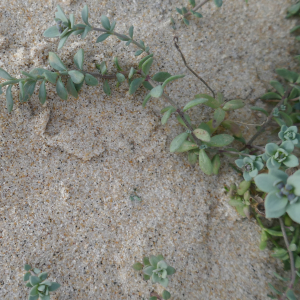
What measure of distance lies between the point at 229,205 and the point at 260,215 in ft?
0.62

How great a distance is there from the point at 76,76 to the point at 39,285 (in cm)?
113

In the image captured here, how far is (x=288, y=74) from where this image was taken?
1712mm

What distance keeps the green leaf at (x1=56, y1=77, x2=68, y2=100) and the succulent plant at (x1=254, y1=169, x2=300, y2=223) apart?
1.12 m

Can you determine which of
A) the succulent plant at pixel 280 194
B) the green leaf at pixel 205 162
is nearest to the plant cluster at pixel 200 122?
the green leaf at pixel 205 162

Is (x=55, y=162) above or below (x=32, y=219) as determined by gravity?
above

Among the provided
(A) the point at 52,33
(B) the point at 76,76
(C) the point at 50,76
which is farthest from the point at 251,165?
(A) the point at 52,33

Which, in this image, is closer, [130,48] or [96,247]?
[96,247]

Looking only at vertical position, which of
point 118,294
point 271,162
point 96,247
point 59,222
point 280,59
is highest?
point 280,59

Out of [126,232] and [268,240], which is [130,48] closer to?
[126,232]

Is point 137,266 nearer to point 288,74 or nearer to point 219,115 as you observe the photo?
point 219,115

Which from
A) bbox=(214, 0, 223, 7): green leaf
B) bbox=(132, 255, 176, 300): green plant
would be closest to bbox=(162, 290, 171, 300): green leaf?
bbox=(132, 255, 176, 300): green plant

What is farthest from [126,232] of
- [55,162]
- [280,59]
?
[280,59]

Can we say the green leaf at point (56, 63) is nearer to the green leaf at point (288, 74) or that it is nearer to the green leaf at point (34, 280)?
the green leaf at point (34, 280)

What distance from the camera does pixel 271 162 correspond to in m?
1.32
